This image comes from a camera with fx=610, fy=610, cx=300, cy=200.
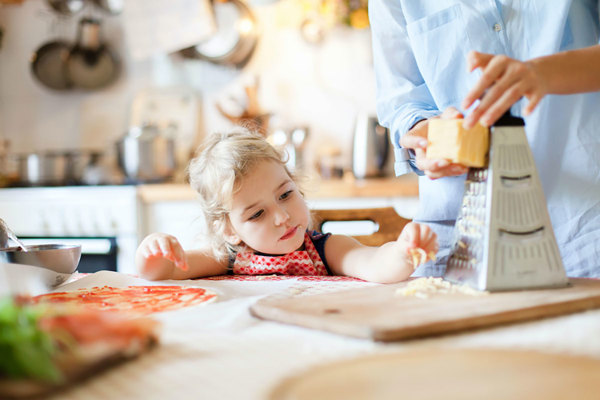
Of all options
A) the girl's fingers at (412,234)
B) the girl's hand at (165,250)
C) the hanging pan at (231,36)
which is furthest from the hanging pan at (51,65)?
the girl's fingers at (412,234)

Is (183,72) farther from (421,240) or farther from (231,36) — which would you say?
(421,240)

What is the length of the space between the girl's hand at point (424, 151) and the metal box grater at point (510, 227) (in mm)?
61

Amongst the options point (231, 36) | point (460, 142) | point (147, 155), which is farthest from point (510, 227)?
point (231, 36)

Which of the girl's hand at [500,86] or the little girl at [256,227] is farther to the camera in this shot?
the little girl at [256,227]

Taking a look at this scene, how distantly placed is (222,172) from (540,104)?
685 millimetres

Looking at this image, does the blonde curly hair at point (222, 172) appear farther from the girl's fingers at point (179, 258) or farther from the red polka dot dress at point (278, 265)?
the girl's fingers at point (179, 258)

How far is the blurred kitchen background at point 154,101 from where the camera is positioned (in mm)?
2854

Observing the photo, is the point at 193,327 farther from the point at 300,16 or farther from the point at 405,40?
the point at 300,16

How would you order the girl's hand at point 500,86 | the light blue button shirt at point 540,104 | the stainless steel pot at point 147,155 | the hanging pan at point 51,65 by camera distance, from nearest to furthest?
the girl's hand at point 500,86
the light blue button shirt at point 540,104
the stainless steel pot at point 147,155
the hanging pan at point 51,65

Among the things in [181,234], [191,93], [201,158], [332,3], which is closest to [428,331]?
[201,158]

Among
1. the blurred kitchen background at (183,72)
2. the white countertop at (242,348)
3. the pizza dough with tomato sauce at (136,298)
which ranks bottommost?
the pizza dough with tomato sauce at (136,298)

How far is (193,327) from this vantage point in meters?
0.78

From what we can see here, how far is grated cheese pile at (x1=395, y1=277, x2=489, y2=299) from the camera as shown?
0.89m

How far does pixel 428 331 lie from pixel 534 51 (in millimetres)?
713
